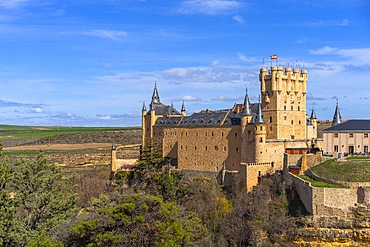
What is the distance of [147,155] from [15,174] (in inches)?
956

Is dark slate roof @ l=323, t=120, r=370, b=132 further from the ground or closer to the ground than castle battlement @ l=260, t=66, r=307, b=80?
closer to the ground

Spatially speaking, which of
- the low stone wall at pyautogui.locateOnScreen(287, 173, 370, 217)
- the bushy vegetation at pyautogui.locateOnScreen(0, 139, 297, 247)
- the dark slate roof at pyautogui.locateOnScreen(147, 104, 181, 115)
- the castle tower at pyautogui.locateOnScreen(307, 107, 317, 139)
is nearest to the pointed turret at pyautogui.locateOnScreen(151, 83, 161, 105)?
the dark slate roof at pyautogui.locateOnScreen(147, 104, 181, 115)

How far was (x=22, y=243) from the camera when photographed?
28.1m

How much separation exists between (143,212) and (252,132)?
2201cm

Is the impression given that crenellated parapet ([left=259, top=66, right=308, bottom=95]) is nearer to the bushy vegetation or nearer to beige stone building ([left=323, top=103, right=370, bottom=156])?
beige stone building ([left=323, top=103, right=370, bottom=156])

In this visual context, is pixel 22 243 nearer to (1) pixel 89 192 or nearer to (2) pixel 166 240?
(2) pixel 166 240

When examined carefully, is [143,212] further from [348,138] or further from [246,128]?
[348,138]

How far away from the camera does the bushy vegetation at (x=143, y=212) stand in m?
25.8

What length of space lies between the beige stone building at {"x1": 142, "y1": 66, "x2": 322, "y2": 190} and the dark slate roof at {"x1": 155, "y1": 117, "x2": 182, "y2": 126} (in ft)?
1.15

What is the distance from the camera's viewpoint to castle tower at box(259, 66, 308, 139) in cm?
4888

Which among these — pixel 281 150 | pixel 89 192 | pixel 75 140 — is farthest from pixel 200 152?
pixel 75 140

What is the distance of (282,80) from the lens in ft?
161

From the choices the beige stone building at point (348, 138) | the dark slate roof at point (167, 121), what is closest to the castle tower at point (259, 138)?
the beige stone building at point (348, 138)

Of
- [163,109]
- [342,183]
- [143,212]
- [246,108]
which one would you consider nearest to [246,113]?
[246,108]
